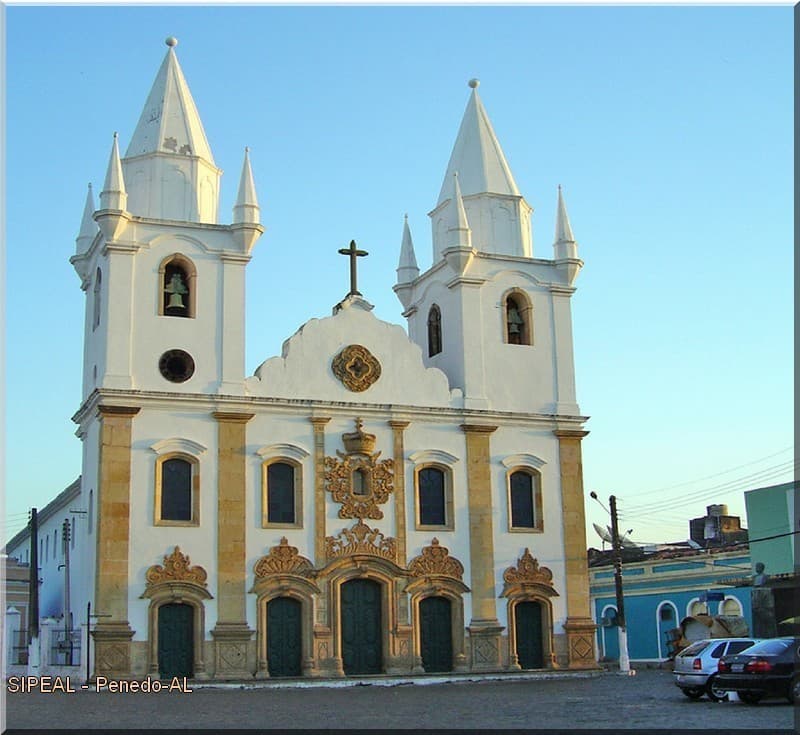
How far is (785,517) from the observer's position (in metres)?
35.8

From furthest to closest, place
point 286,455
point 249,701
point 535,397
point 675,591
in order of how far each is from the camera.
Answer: point 675,591 → point 535,397 → point 286,455 → point 249,701

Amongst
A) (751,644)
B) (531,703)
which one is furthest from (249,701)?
(751,644)

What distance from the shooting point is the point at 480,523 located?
32.0m

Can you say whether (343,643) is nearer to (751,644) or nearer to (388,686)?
(388,686)

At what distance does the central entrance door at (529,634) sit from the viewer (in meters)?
31.9

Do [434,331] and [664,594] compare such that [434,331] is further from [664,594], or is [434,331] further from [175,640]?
[664,594]

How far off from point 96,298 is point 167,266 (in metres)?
2.20

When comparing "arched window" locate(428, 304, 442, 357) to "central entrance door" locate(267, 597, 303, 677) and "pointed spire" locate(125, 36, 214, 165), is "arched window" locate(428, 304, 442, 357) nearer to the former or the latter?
"pointed spire" locate(125, 36, 214, 165)

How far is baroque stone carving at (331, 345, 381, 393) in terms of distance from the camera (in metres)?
31.8

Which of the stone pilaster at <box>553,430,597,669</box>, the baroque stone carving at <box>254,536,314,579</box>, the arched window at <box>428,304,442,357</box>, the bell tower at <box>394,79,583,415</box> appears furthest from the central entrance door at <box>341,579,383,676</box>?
the arched window at <box>428,304,442,357</box>

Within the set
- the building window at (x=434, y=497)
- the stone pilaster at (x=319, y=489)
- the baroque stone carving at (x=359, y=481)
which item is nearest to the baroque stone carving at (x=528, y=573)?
the building window at (x=434, y=497)

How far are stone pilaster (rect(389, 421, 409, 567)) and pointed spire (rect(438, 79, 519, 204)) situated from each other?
7.74 meters

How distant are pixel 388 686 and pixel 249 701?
5975 mm

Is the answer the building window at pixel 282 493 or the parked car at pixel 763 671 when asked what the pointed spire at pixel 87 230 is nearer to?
the building window at pixel 282 493
